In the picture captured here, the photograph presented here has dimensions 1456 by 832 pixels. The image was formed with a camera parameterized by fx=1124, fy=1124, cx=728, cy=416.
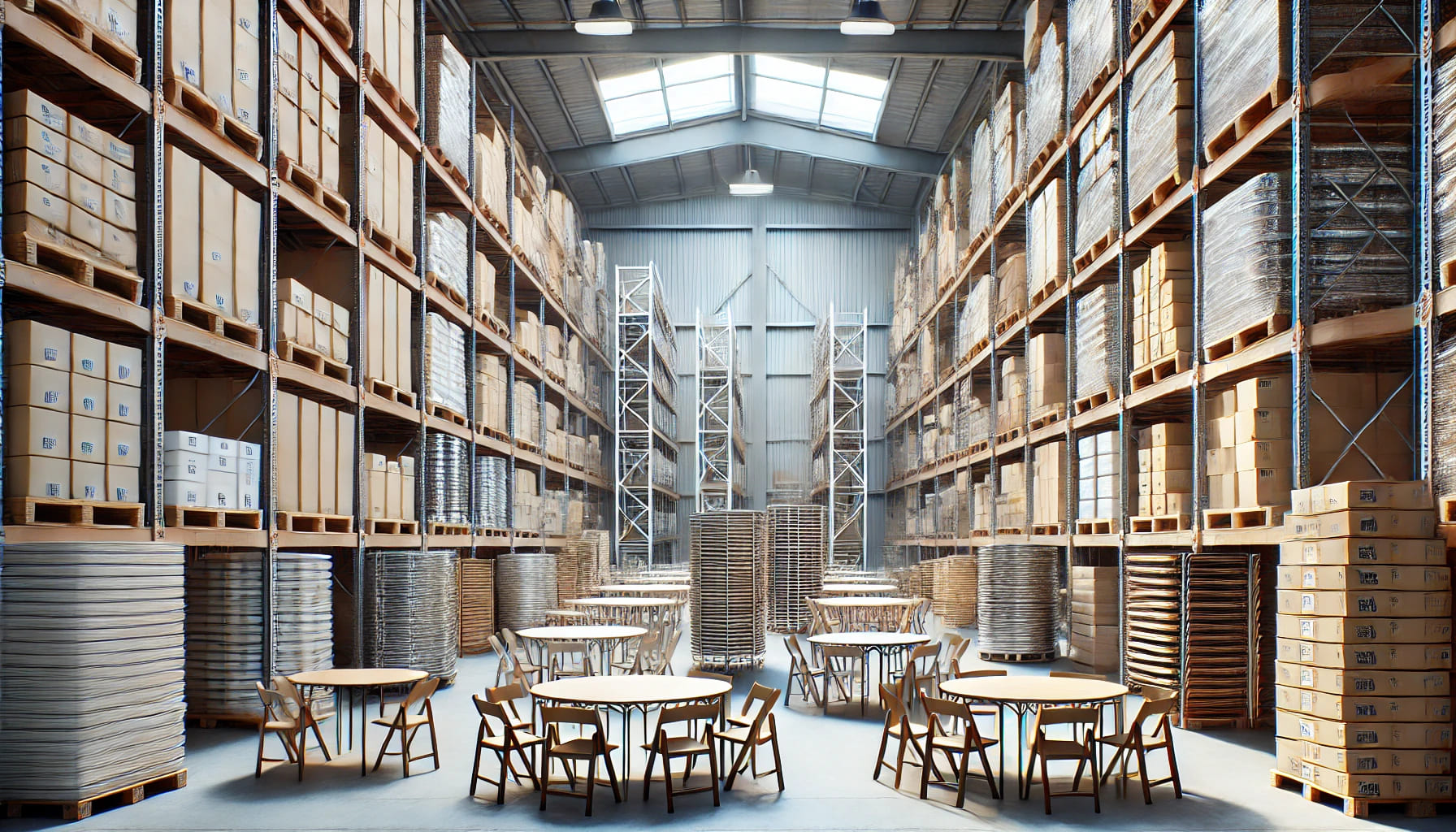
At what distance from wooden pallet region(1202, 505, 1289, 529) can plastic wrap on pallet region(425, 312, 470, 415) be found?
1030 cm

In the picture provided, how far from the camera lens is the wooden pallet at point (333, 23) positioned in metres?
12.6

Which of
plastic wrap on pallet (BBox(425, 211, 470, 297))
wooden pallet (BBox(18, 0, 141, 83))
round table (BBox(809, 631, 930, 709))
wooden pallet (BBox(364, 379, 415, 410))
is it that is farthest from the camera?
plastic wrap on pallet (BBox(425, 211, 470, 297))

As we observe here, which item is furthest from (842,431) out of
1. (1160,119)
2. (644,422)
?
(1160,119)

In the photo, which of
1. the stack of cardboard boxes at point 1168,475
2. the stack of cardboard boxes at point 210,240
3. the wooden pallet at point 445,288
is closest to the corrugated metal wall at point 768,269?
the wooden pallet at point 445,288

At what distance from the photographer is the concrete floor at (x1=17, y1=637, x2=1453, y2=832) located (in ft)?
24.1

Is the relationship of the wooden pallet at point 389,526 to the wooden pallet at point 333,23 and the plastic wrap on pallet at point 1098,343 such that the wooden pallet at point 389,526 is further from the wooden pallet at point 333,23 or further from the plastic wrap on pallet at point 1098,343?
the plastic wrap on pallet at point 1098,343

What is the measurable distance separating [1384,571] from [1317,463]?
2304 millimetres

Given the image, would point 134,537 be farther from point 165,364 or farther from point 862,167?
point 862,167

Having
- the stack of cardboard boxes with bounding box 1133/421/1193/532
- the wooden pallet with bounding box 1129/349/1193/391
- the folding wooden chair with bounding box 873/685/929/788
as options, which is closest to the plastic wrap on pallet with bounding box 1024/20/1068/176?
the wooden pallet with bounding box 1129/349/1193/391

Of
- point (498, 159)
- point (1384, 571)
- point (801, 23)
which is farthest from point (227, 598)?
point (801, 23)

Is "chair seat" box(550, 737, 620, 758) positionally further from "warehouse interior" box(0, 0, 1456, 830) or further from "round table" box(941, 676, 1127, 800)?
"round table" box(941, 676, 1127, 800)

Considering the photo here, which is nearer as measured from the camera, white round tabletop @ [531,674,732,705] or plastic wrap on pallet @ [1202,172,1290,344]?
white round tabletop @ [531,674,732,705]

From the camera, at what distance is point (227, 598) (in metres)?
10.7

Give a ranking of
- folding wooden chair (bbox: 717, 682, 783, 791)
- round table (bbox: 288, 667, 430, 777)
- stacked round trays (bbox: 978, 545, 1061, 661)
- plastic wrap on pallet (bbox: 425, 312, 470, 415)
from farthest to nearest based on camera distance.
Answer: stacked round trays (bbox: 978, 545, 1061, 661)
plastic wrap on pallet (bbox: 425, 312, 470, 415)
round table (bbox: 288, 667, 430, 777)
folding wooden chair (bbox: 717, 682, 783, 791)
